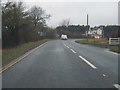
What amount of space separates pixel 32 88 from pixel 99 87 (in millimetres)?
1976

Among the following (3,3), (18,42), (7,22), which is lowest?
(18,42)

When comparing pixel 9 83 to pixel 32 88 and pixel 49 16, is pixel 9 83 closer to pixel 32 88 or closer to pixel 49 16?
pixel 32 88

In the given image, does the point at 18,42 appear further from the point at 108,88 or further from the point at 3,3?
the point at 108,88

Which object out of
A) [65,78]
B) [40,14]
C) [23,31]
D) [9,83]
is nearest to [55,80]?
[65,78]

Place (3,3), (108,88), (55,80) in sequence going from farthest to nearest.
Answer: (3,3) < (55,80) < (108,88)

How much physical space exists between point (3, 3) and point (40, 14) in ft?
162

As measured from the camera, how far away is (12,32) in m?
50.5

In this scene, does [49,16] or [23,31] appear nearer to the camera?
[23,31]

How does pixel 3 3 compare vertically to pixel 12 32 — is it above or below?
above

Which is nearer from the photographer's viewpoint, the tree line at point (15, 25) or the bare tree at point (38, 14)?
the tree line at point (15, 25)

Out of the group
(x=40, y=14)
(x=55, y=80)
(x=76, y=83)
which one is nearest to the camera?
(x=76, y=83)

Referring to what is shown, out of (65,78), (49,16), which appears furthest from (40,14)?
(65,78)

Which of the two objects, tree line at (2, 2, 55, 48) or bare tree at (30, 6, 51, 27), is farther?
bare tree at (30, 6, 51, 27)

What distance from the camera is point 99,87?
30.3ft
